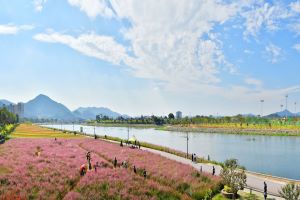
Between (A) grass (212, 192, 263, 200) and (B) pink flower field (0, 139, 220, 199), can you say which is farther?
(A) grass (212, 192, 263, 200)

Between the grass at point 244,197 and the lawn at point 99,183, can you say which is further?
the grass at point 244,197

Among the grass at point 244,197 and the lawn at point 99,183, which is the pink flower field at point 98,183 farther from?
the grass at point 244,197

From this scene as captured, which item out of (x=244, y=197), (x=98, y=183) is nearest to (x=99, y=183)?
(x=98, y=183)

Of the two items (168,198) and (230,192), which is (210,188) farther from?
(168,198)

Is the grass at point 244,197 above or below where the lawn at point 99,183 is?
below

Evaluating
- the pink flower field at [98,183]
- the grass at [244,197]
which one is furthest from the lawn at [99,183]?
the grass at [244,197]

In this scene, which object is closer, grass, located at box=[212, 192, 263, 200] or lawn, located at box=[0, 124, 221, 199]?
lawn, located at box=[0, 124, 221, 199]

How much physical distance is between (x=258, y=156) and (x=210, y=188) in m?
44.9

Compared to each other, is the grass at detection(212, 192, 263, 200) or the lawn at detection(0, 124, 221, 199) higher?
the lawn at detection(0, 124, 221, 199)

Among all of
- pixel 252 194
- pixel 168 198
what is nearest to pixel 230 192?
pixel 252 194

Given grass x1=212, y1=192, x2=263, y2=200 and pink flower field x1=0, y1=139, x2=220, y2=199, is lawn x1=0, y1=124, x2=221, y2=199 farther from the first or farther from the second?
grass x1=212, y1=192, x2=263, y2=200

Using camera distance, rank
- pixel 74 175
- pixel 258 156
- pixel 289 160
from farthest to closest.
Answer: pixel 258 156 < pixel 289 160 < pixel 74 175

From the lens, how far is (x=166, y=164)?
36625mm

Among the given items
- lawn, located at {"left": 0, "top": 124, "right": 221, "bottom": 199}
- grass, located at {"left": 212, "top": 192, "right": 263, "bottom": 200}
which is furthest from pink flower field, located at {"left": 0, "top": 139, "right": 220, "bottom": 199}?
grass, located at {"left": 212, "top": 192, "right": 263, "bottom": 200}
